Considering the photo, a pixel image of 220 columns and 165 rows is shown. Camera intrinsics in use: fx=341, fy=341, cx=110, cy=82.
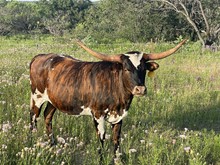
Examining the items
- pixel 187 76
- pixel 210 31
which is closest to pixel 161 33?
pixel 210 31

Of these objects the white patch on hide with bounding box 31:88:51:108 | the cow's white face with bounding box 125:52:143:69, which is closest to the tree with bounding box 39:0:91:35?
the white patch on hide with bounding box 31:88:51:108

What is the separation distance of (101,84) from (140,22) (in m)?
24.1

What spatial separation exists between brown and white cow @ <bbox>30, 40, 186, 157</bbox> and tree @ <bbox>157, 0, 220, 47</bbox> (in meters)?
17.1

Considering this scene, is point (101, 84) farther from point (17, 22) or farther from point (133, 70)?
point (17, 22)

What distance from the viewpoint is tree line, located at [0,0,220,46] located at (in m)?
21.8

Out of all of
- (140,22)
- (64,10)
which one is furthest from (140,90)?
(64,10)

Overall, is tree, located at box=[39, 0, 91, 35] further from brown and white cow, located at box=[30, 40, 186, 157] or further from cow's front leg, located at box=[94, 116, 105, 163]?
cow's front leg, located at box=[94, 116, 105, 163]

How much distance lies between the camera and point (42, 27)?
131 ft

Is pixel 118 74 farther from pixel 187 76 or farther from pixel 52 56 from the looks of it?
pixel 187 76

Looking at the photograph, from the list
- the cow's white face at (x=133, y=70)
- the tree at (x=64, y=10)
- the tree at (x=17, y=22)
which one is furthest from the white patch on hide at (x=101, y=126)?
the tree at (x=64, y=10)

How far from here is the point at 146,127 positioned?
584 centimetres

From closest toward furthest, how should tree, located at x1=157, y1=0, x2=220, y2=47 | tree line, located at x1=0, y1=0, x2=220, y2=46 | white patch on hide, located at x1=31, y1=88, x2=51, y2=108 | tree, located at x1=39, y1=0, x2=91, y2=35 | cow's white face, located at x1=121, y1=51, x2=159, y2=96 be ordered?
cow's white face, located at x1=121, y1=51, x2=159, y2=96 < white patch on hide, located at x1=31, y1=88, x2=51, y2=108 < tree, located at x1=157, y1=0, x2=220, y2=47 < tree line, located at x1=0, y1=0, x2=220, y2=46 < tree, located at x1=39, y1=0, x2=91, y2=35

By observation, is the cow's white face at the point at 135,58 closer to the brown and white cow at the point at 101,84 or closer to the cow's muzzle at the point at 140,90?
the brown and white cow at the point at 101,84

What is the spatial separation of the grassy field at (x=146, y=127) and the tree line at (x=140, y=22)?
11234mm
